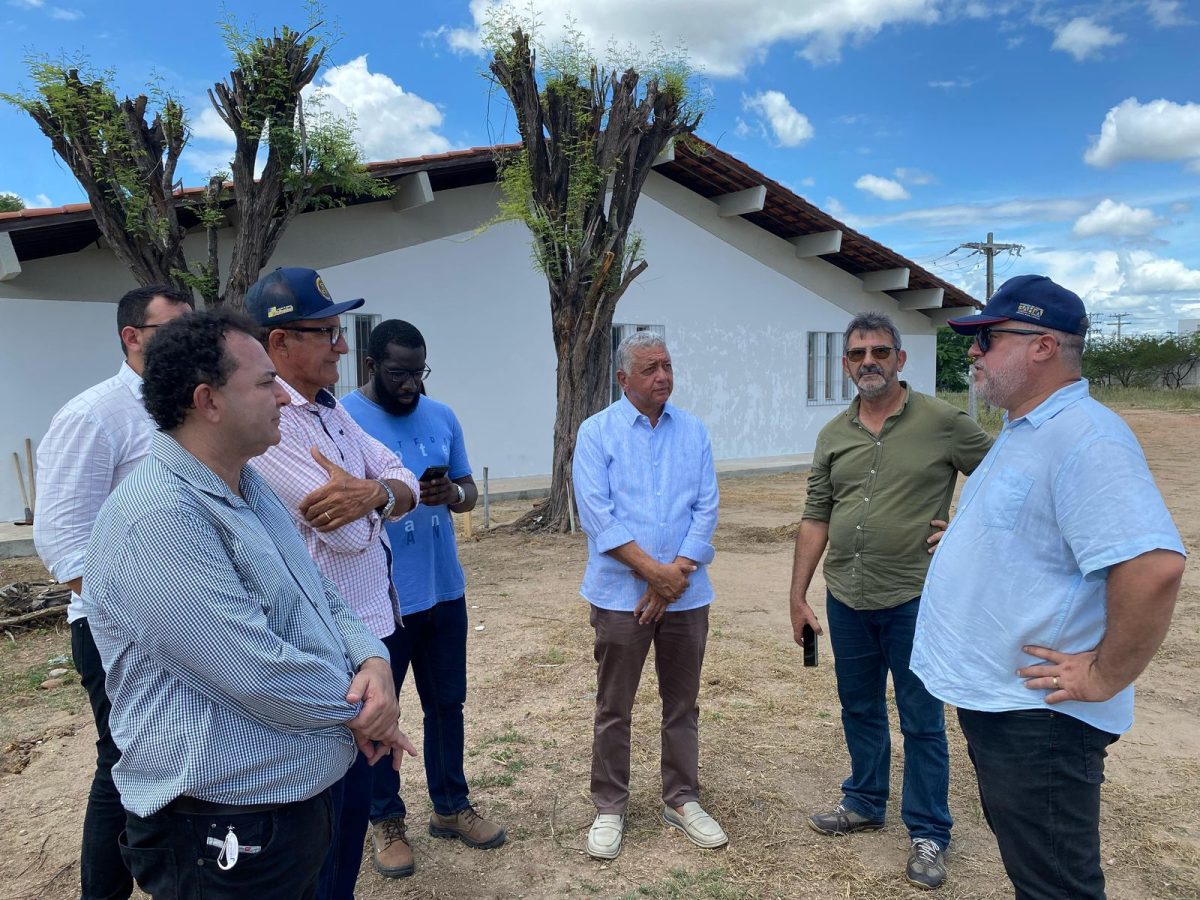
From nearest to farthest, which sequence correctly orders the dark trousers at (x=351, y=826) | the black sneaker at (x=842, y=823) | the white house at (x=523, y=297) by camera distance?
the dark trousers at (x=351, y=826) < the black sneaker at (x=842, y=823) < the white house at (x=523, y=297)

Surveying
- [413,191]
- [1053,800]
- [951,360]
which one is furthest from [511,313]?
[951,360]

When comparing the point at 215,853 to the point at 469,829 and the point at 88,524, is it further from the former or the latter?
the point at 469,829

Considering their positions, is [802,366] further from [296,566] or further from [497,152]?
[296,566]

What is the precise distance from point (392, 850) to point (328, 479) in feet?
5.02

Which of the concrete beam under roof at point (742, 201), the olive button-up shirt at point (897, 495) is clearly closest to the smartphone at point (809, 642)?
the olive button-up shirt at point (897, 495)

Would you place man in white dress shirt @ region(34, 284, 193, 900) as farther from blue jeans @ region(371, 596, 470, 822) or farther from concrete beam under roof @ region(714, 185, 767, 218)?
concrete beam under roof @ region(714, 185, 767, 218)

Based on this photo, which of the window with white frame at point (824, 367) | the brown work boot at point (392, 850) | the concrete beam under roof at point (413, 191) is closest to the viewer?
the brown work boot at point (392, 850)

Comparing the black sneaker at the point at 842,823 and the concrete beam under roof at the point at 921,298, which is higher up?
the concrete beam under roof at the point at 921,298

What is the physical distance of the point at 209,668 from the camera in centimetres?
146

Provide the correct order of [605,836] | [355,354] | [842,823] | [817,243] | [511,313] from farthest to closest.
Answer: [817,243] < [511,313] < [355,354] < [842,823] < [605,836]

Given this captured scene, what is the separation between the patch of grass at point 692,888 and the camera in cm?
280

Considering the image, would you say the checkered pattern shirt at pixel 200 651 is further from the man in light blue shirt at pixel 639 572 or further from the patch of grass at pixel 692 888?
the patch of grass at pixel 692 888

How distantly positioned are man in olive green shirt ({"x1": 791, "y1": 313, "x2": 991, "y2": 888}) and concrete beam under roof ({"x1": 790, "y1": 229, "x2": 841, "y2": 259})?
12.2 meters

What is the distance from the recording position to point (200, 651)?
145cm
